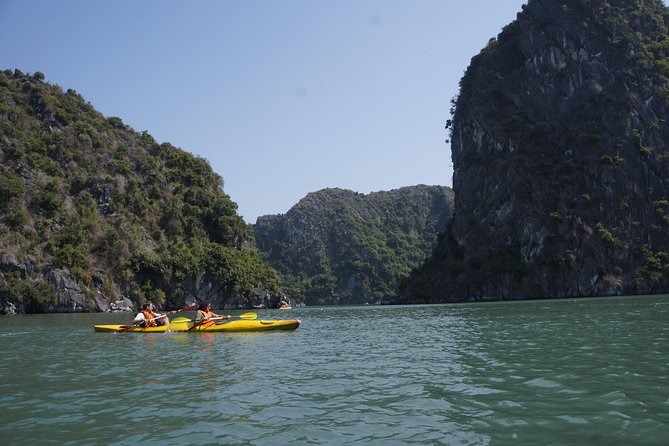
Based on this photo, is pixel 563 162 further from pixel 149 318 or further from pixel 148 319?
pixel 148 319

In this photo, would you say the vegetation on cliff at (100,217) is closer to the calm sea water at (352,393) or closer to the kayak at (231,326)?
the kayak at (231,326)

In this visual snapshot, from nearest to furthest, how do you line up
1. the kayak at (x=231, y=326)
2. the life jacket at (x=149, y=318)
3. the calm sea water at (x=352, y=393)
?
the calm sea water at (x=352, y=393) < the kayak at (x=231, y=326) < the life jacket at (x=149, y=318)

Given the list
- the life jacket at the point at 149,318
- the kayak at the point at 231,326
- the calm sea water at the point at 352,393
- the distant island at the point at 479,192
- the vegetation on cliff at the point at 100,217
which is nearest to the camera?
the calm sea water at the point at 352,393

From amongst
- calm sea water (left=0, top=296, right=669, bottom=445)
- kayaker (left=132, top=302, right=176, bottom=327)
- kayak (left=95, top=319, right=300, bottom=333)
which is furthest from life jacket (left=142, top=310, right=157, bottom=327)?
calm sea water (left=0, top=296, right=669, bottom=445)

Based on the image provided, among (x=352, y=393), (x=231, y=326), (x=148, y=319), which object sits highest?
(x=148, y=319)

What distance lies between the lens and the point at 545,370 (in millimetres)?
13266

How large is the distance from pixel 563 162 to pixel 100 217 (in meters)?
82.1

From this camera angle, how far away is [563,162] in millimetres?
101750

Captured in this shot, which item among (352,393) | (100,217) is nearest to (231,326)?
(352,393)

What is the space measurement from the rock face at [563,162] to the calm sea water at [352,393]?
78680mm

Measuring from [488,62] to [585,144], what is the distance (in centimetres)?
3296

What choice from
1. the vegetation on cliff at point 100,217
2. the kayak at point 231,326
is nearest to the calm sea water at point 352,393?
the kayak at point 231,326

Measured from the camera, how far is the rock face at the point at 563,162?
303 ft

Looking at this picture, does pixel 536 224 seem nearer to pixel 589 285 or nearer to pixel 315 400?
pixel 589 285
